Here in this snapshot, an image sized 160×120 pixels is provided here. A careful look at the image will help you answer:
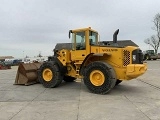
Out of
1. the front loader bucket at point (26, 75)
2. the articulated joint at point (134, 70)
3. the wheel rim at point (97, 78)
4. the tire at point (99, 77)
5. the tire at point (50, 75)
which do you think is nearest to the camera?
the articulated joint at point (134, 70)

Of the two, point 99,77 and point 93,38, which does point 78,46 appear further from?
point 99,77

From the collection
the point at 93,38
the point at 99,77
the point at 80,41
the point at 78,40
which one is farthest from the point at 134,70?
the point at 78,40

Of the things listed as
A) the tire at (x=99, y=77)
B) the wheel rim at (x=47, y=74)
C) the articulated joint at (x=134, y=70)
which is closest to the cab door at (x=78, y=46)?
the tire at (x=99, y=77)

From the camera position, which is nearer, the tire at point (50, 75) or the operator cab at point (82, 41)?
the operator cab at point (82, 41)

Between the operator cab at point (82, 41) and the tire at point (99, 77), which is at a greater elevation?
the operator cab at point (82, 41)

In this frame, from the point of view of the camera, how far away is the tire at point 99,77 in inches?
379

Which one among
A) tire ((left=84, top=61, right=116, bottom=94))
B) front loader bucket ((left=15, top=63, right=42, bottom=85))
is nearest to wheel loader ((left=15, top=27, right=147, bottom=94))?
tire ((left=84, top=61, right=116, bottom=94))

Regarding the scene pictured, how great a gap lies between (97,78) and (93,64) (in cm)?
57

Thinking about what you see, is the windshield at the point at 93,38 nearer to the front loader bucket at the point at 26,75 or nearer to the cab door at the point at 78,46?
the cab door at the point at 78,46

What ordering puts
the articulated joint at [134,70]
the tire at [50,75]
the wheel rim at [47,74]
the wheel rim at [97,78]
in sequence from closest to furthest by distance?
the articulated joint at [134,70]
the wheel rim at [97,78]
the tire at [50,75]
the wheel rim at [47,74]

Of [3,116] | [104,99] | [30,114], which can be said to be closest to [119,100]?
[104,99]

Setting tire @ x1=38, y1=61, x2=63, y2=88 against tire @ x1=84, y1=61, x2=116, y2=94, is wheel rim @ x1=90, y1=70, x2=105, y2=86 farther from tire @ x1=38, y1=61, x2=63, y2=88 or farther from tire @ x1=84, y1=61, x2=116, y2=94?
tire @ x1=38, y1=61, x2=63, y2=88

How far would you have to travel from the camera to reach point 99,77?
32.8 ft

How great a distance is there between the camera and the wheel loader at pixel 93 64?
971 cm
